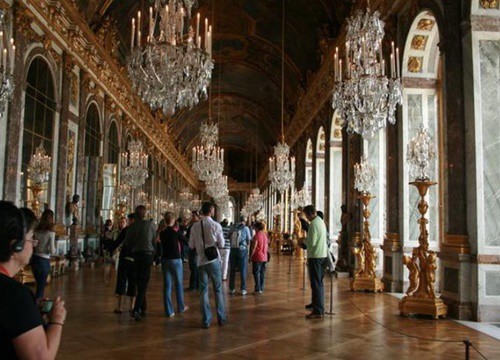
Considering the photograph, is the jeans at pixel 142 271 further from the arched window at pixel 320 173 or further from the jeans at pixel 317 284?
the arched window at pixel 320 173

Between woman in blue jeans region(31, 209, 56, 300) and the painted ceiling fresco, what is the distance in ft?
→ 29.3

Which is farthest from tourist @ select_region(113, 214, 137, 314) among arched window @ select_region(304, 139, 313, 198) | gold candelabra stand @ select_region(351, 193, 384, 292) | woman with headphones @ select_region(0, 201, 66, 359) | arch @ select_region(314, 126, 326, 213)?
arched window @ select_region(304, 139, 313, 198)

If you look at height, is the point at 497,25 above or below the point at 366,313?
above

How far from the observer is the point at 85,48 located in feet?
45.9

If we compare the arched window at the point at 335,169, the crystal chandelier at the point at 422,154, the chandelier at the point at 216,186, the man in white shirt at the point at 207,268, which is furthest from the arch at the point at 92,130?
the crystal chandelier at the point at 422,154

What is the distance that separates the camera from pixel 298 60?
20328 mm

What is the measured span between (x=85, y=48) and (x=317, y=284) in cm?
1055

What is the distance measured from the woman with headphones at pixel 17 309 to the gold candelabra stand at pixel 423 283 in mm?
5934

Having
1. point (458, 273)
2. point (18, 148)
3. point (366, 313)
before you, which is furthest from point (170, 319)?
point (18, 148)

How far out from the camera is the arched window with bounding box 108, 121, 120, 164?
1777 cm

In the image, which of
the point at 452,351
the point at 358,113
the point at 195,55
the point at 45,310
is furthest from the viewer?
the point at 358,113

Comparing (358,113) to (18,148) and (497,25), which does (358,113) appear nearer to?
(497,25)

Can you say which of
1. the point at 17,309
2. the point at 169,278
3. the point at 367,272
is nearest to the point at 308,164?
the point at 367,272

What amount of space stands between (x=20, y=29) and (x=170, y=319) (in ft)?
22.6
